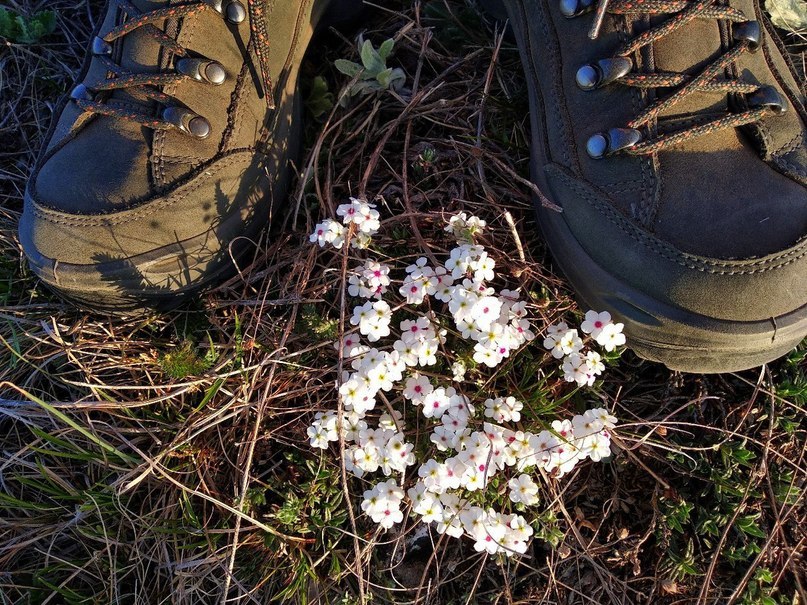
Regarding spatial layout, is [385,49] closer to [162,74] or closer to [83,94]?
[162,74]

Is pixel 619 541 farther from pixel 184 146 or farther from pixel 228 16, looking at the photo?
pixel 228 16

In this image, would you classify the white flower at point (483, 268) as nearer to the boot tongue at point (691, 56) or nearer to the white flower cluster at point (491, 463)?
the white flower cluster at point (491, 463)

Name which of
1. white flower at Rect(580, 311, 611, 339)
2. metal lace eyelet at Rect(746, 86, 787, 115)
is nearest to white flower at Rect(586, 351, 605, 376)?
white flower at Rect(580, 311, 611, 339)

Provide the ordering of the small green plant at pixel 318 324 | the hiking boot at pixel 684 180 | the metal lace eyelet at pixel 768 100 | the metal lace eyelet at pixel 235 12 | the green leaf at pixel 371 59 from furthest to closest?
the green leaf at pixel 371 59 → the metal lace eyelet at pixel 235 12 → the small green plant at pixel 318 324 → the metal lace eyelet at pixel 768 100 → the hiking boot at pixel 684 180

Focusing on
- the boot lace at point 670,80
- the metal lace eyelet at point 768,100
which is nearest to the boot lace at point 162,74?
the boot lace at point 670,80

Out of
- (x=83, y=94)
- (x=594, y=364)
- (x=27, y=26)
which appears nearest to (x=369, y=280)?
(x=594, y=364)

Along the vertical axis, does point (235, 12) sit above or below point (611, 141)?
above
